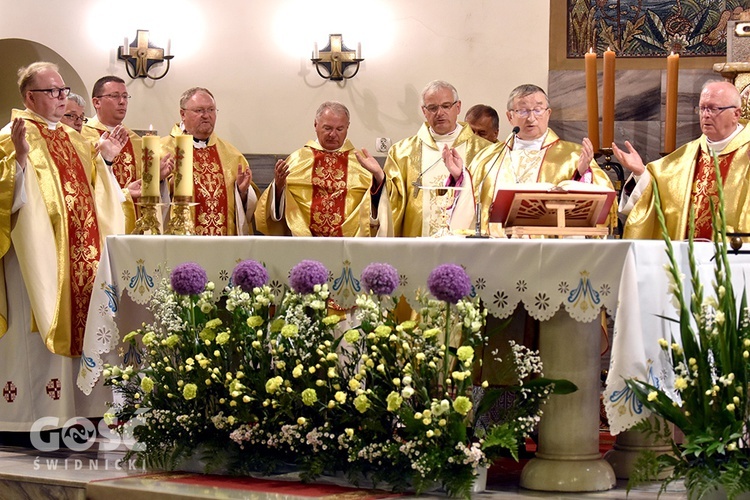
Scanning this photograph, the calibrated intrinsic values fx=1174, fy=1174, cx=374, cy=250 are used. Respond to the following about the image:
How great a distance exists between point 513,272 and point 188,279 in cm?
118

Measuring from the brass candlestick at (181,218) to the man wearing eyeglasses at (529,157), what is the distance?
1448 mm

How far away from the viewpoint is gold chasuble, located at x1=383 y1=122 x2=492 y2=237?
6.39 metres

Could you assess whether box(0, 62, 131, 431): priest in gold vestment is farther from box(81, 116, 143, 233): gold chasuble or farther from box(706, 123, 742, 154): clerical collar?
box(706, 123, 742, 154): clerical collar

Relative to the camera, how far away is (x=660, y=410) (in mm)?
3674

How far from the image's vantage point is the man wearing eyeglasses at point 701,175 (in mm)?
5613

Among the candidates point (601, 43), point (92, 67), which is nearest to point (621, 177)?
point (601, 43)

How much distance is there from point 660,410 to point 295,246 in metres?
1.50

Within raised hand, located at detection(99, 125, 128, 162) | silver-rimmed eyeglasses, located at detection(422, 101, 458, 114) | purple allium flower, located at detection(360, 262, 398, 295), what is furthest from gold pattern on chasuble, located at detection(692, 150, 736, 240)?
raised hand, located at detection(99, 125, 128, 162)

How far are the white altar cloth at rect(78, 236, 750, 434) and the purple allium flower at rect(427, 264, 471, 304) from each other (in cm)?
25

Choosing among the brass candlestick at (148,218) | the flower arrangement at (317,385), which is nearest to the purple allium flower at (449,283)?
the flower arrangement at (317,385)

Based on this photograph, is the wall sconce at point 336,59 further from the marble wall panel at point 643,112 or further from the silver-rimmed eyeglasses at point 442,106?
the silver-rimmed eyeglasses at point 442,106

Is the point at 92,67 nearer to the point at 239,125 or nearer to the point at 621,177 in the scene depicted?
the point at 239,125

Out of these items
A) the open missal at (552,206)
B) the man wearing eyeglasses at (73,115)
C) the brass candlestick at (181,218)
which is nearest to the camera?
the open missal at (552,206)

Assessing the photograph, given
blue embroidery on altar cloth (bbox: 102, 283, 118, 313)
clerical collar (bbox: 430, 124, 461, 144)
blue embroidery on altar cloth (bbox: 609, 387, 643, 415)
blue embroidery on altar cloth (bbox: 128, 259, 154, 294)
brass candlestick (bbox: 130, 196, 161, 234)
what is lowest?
blue embroidery on altar cloth (bbox: 609, 387, 643, 415)
